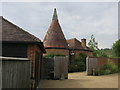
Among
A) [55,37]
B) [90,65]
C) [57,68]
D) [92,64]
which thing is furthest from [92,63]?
[55,37]

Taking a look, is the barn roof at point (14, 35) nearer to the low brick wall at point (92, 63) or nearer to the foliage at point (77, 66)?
the low brick wall at point (92, 63)

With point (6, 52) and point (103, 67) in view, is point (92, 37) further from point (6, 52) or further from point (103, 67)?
point (6, 52)

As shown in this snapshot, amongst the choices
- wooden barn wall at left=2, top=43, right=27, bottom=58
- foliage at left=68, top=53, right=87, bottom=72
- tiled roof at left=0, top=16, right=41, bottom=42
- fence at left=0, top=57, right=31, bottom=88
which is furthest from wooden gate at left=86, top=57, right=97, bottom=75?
fence at left=0, top=57, right=31, bottom=88

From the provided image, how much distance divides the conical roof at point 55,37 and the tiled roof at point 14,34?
1693cm

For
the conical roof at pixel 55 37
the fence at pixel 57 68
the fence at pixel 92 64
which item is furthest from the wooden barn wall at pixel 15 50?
the conical roof at pixel 55 37

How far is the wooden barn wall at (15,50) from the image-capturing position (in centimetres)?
869

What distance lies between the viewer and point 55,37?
1113 inches

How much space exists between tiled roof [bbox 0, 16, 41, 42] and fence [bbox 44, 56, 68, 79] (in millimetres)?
6088

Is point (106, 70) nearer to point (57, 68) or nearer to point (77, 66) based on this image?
point (77, 66)

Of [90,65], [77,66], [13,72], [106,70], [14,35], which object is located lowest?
[77,66]

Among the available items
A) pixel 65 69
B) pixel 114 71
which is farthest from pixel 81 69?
pixel 65 69

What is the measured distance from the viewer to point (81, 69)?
25.3m

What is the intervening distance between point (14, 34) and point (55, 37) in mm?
19285

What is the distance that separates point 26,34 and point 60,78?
6.66 m
